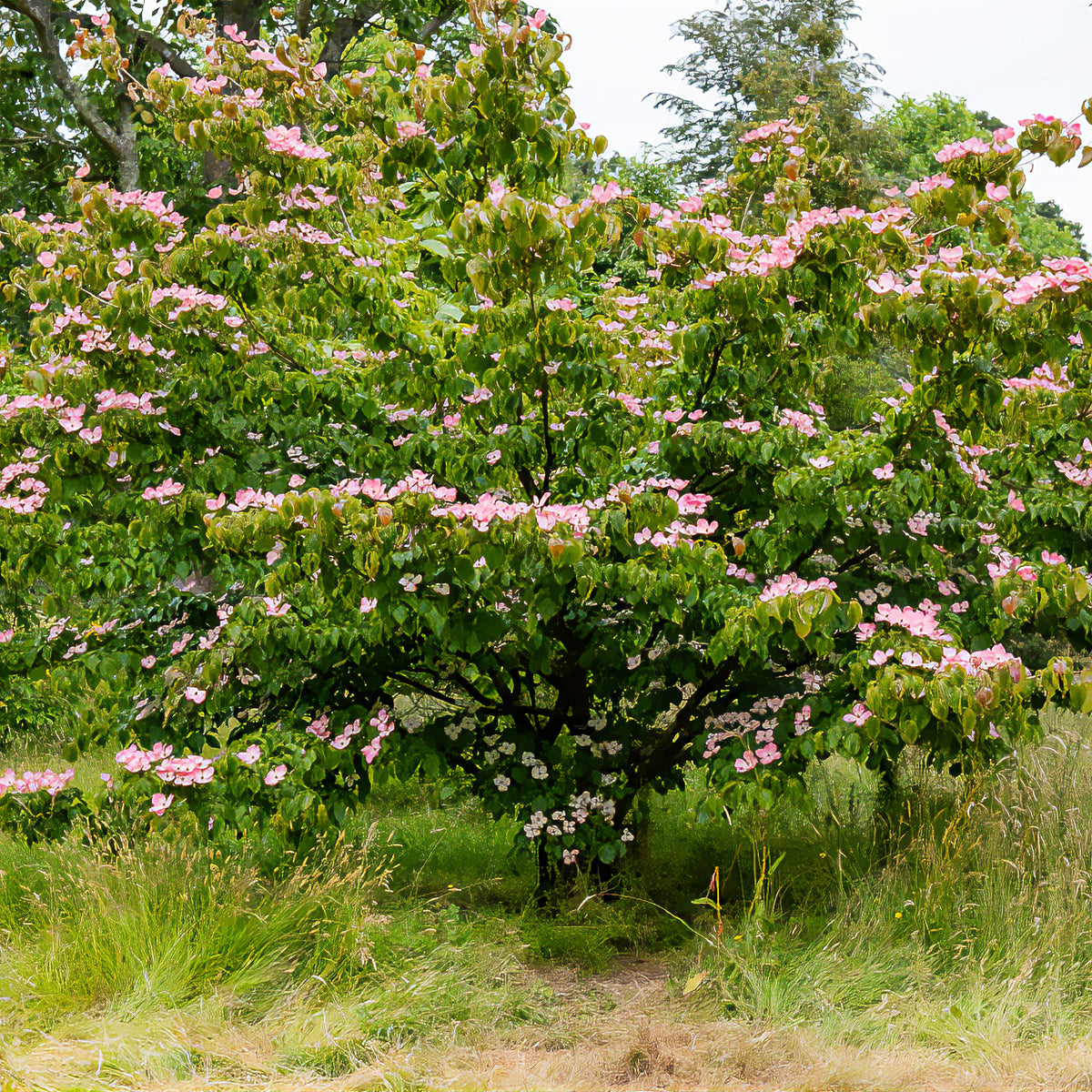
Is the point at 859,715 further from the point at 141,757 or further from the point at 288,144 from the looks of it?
the point at 288,144

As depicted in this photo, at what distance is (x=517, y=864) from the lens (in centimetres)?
474

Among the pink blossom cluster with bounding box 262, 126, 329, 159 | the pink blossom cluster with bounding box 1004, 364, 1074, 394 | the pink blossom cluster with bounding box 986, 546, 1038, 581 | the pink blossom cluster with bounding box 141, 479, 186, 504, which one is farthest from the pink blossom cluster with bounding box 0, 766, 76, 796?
the pink blossom cluster with bounding box 1004, 364, 1074, 394

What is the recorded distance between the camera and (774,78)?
50.6 ft

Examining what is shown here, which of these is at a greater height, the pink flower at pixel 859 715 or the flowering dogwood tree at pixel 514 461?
the flowering dogwood tree at pixel 514 461

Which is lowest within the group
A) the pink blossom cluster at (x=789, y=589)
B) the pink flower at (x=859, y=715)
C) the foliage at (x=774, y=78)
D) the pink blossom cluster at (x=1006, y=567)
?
the pink flower at (x=859, y=715)

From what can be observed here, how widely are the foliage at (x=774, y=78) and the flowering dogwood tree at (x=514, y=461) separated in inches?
412

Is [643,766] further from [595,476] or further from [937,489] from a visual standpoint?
[937,489]

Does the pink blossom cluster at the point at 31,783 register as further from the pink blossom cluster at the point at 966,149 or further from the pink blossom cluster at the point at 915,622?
the pink blossom cluster at the point at 966,149

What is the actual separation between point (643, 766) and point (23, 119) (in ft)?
31.8

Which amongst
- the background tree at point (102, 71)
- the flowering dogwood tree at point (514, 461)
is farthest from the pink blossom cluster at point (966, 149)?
the background tree at point (102, 71)

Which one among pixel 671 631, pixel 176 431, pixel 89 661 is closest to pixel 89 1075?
pixel 89 661

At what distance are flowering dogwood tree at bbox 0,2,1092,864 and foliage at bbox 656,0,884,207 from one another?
10.5m

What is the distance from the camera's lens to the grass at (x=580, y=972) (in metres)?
2.86

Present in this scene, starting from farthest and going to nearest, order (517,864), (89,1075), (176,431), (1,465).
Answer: (517,864)
(1,465)
(176,431)
(89,1075)
